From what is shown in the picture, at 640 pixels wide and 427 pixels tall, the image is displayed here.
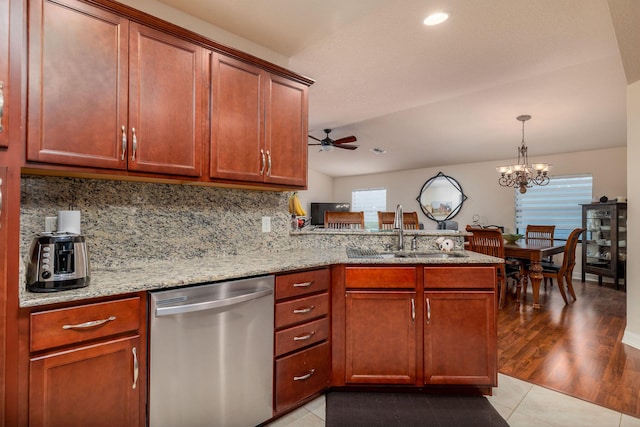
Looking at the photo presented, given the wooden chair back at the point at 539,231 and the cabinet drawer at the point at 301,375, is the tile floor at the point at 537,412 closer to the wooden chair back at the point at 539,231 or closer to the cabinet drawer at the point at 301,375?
the cabinet drawer at the point at 301,375

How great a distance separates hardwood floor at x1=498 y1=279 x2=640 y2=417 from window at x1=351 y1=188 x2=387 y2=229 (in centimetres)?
444

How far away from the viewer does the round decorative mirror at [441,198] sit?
6848mm

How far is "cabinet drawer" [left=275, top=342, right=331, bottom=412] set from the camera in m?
1.78

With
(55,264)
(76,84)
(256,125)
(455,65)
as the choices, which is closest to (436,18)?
(455,65)

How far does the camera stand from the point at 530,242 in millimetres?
5023

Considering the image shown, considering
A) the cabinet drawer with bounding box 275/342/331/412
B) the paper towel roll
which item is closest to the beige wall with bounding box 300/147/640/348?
the cabinet drawer with bounding box 275/342/331/412

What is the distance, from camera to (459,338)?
2.01 metres

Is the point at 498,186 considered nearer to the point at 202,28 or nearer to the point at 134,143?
the point at 202,28

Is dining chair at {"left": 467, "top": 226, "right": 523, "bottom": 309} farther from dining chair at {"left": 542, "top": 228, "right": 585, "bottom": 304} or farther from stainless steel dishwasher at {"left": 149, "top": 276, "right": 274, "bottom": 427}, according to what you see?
stainless steel dishwasher at {"left": 149, "top": 276, "right": 274, "bottom": 427}

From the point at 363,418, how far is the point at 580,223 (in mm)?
5724

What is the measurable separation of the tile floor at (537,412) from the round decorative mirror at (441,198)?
5.12 metres

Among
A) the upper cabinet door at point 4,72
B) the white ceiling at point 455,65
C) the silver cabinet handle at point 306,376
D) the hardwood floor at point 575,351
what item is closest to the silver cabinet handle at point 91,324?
the upper cabinet door at point 4,72

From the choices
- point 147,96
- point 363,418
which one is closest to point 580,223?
point 363,418

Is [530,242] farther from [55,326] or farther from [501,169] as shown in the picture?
[55,326]
